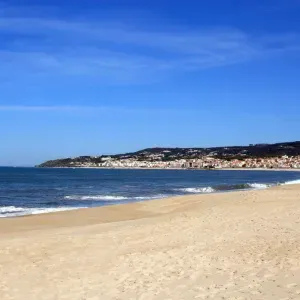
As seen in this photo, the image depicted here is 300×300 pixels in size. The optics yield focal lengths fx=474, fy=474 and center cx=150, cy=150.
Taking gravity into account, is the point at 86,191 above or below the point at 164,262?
below

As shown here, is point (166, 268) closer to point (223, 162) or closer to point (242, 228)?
→ point (242, 228)

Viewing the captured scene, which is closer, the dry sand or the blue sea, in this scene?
the dry sand

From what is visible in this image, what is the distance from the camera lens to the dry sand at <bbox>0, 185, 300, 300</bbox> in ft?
26.1

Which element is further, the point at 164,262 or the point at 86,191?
the point at 86,191

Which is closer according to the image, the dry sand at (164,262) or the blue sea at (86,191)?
the dry sand at (164,262)

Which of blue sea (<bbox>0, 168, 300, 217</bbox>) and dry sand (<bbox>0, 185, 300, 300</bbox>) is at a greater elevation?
dry sand (<bbox>0, 185, 300, 300</bbox>)

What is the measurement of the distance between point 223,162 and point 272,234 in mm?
185231

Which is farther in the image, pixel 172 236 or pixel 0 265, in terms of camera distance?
pixel 172 236

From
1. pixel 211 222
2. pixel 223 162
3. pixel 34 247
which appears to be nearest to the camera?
pixel 34 247

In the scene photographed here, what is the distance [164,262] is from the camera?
33.0 ft

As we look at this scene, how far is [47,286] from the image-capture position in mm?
8719

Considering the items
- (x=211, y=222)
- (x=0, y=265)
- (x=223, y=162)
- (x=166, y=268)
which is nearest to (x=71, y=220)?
(x=211, y=222)

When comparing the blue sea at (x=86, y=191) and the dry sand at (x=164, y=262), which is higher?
the dry sand at (x=164, y=262)

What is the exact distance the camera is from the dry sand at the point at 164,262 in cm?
796
